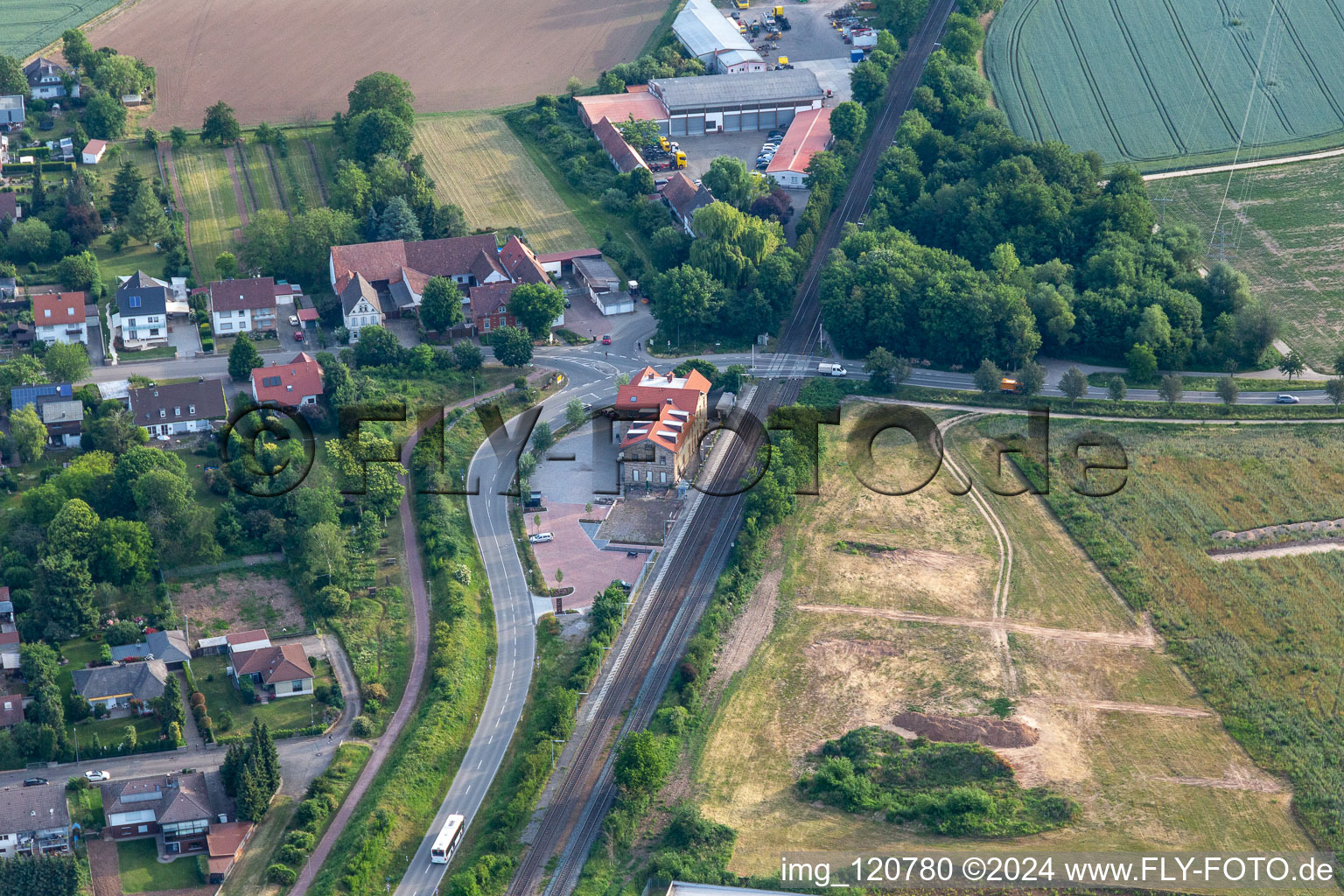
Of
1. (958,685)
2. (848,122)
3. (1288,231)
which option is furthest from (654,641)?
(1288,231)

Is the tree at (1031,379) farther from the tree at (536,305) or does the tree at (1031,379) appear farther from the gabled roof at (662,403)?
the tree at (536,305)

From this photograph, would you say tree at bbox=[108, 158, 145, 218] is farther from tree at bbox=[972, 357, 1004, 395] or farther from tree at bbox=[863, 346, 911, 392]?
tree at bbox=[972, 357, 1004, 395]

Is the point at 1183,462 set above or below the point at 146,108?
below

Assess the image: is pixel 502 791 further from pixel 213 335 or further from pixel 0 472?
pixel 213 335

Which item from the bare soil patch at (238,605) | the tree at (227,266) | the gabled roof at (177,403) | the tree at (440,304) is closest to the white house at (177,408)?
the gabled roof at (177,403)

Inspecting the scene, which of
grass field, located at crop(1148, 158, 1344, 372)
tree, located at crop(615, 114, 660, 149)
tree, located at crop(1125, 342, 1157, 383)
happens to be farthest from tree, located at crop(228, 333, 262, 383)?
grass field, located at crop(1148, 158, 1344, 372)

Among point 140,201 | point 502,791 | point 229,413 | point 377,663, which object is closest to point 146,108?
point 140,201

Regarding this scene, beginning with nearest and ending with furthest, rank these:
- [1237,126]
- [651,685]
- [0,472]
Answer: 1. [651,685]
2. [0,472]
3. [1237,126]
